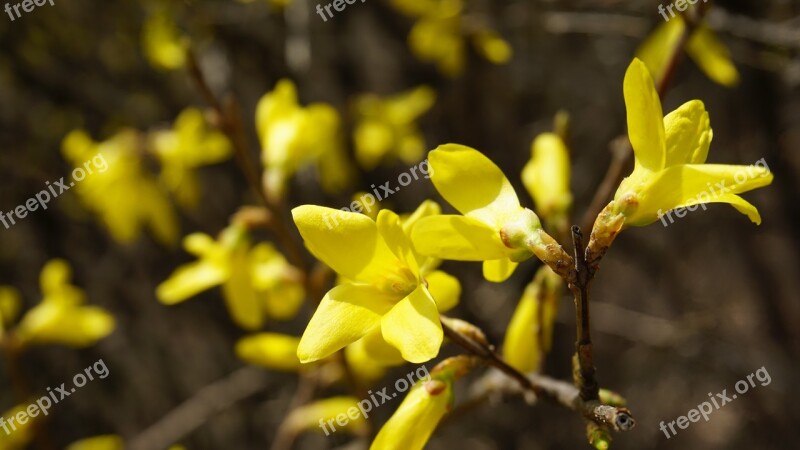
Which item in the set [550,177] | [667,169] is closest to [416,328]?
[667,169]

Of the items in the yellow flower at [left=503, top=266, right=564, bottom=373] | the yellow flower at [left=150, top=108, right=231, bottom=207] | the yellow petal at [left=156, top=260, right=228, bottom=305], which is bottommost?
the yellow flower at [left=503, top=266, right=564, bottom=373]

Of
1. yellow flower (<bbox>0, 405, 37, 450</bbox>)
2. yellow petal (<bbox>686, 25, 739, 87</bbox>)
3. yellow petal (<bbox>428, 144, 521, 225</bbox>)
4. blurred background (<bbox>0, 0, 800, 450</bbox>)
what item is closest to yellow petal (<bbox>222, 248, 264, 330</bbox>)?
yellow flower (<bbox>0, 405, 37, 450</bbox>)

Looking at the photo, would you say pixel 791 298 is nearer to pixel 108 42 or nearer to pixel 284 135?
pixel 284 135

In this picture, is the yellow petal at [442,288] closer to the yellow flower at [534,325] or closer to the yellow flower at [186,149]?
the yellow flower at [534,325]

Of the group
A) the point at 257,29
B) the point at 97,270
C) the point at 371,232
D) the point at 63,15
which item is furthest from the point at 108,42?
the point at 371,232

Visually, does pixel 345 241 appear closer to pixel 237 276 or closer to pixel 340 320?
pixel 340 320

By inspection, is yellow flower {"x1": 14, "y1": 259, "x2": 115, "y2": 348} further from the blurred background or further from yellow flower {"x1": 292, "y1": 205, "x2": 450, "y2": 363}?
yellow flower {"x1": 292, "y1": 205, "x2": 450, "y2": 363}

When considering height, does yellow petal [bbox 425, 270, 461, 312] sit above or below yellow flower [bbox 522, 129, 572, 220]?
below
